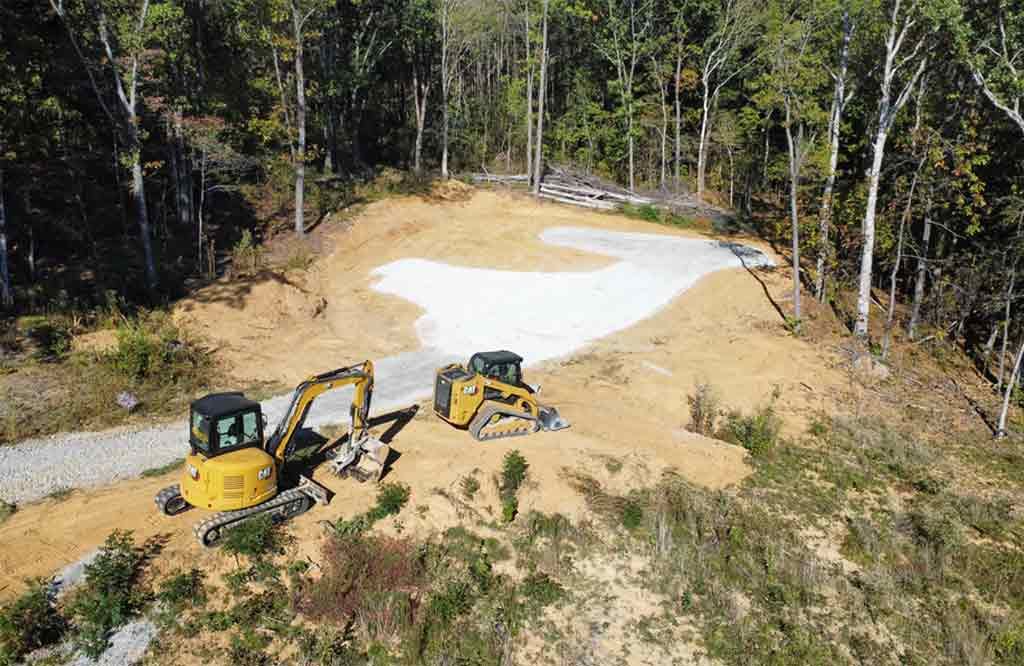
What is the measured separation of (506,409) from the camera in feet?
50.4

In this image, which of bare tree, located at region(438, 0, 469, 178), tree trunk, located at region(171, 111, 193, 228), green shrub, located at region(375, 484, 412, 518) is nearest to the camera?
green shrub, located at region(375, 484, 412, 518)

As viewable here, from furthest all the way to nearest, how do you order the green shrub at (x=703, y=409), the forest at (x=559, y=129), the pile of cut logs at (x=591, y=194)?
the pile of cut logs at (x=591, y=194) → the forest at (x=559, y=129) → the green shrub at (x=703, y=409)

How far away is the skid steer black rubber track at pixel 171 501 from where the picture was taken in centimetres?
1156

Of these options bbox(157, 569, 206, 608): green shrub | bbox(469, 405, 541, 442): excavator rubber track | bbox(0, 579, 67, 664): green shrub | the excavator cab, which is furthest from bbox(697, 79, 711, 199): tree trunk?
bbox(0, 579, 67, 664): green shrub

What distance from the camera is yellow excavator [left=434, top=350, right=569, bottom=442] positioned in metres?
15.1

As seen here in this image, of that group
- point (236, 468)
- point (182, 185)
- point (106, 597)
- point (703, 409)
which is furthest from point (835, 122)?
point (182, 185)

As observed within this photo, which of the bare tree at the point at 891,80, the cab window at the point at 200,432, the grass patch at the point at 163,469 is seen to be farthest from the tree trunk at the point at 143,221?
the bare tree at the point at 891,80

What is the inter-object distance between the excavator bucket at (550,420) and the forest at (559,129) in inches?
453

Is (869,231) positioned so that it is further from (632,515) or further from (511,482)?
(511,482)

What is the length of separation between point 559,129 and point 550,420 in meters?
37.3

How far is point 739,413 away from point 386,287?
50.9 ft

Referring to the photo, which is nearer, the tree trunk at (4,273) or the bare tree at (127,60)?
the tree trunk at (4,273)

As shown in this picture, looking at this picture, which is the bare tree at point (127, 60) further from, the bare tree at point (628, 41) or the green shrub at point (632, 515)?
the bare tree at point (628, 41)

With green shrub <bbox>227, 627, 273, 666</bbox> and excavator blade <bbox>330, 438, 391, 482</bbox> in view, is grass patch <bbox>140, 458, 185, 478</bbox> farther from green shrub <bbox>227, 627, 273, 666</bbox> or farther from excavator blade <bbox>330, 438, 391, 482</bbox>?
green shrub <bbox>227, 627, 273, 666</bbox>
